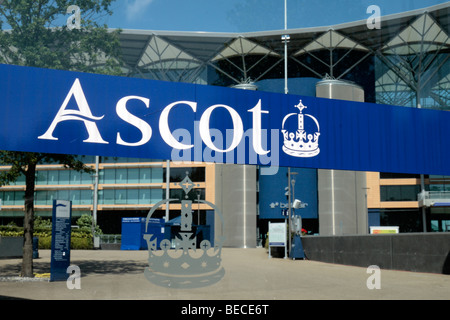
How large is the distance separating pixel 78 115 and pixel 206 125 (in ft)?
12.0

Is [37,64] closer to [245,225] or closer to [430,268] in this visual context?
[430,268]

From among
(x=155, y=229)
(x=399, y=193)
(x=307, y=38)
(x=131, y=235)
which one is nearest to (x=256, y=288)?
(x=155, y=229)

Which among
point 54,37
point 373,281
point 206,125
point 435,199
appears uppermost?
point 54,37

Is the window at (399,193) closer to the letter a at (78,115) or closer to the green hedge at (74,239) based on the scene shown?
the green hedge at (74,239)

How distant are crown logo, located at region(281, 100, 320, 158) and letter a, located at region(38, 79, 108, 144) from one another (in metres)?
5.54

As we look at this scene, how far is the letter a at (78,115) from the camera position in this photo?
574 inches

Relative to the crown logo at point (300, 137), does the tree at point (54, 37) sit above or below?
above

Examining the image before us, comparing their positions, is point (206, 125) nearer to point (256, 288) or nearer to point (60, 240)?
point (256, 288)

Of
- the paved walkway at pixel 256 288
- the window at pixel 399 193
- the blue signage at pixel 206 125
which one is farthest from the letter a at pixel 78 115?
the window at pixel 399 193

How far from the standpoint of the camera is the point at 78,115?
14719 mm

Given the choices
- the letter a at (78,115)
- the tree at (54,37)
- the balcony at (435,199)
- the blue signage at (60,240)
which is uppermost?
the tree at (54,37)

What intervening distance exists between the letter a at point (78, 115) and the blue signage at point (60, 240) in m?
4.91

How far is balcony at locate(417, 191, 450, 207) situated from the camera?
6506 centimetres
